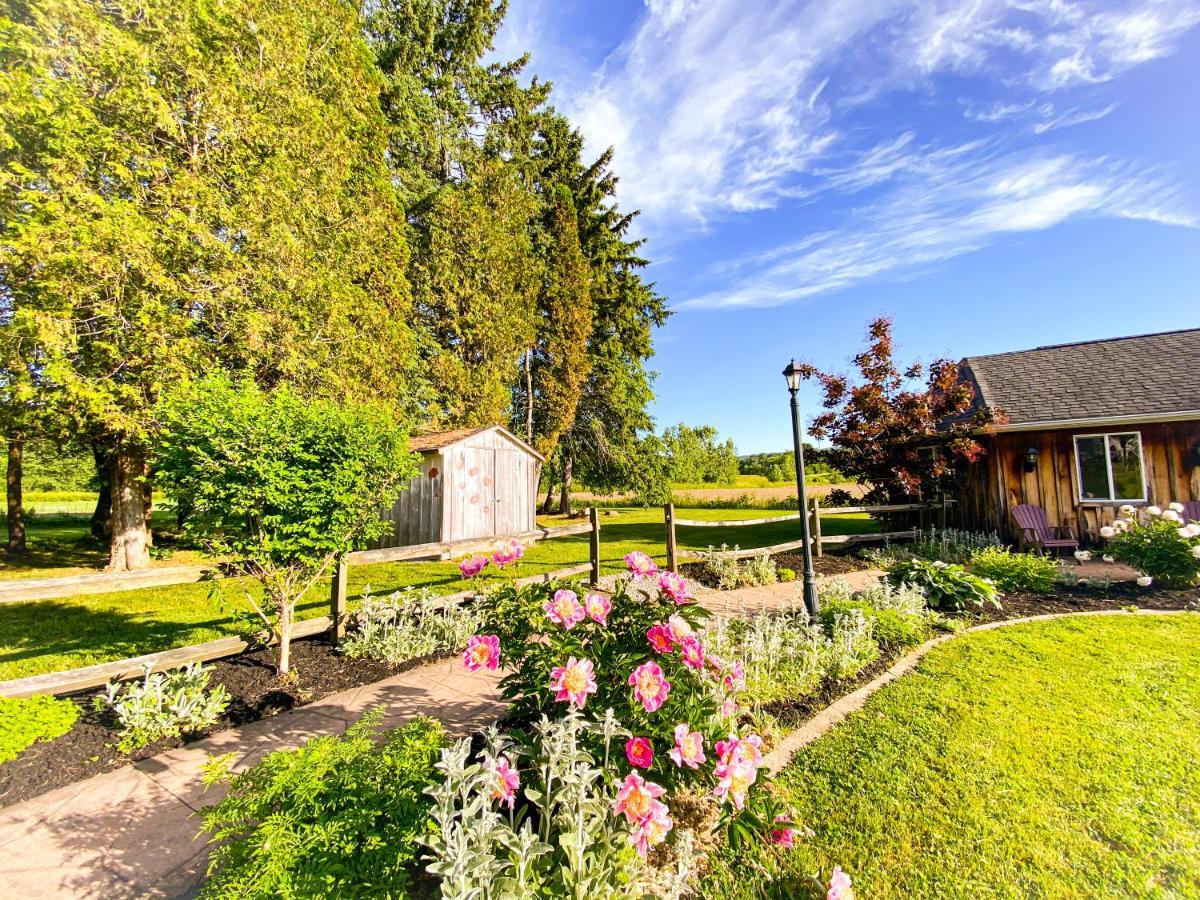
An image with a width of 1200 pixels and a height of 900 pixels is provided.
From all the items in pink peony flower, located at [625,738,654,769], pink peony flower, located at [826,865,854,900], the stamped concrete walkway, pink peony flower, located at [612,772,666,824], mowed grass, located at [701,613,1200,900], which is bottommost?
mowed grass, located at [701,613,1200,900]

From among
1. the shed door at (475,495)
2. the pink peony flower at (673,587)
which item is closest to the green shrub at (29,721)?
the pink peony flower at (673,587)

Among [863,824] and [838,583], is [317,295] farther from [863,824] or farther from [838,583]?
[863,824]

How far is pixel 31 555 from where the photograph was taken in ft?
37.9

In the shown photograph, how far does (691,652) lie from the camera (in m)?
2.15

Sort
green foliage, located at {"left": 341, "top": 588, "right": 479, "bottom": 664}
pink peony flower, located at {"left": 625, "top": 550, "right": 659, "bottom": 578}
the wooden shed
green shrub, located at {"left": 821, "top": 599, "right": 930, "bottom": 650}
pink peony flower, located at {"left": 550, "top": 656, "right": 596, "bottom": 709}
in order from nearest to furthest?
1. pink peony flower, located at {"left": 550, "top": 656, "right": 596, "bottom": 709}
2. pink peony flower, located at {"left": 625, "top": 550, "right": 659, "bottom": 578}
3. green foliage, located at {"left": 341, "top": 588, "right": 479, "bottom": 664}
4. green shrub, located at {"left": 821, "top": 599, "right": 930, "bottom": 650}
5. the wooden shed

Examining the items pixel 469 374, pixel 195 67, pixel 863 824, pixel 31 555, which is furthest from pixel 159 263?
pixel 863 824

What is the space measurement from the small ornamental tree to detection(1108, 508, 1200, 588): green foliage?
10494mm

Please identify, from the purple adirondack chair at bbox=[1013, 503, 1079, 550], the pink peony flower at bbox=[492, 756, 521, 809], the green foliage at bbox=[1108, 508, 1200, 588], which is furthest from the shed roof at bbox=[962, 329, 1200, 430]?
the pink peony flower at bbox=[492, 756, 521, 809]

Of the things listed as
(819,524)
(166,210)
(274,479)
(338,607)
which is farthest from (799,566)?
(166,210)

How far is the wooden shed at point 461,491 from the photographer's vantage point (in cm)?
1255

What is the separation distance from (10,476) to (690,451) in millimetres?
39617

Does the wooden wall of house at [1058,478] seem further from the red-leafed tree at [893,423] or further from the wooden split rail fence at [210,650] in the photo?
the wooden split rail fence at [210,650]

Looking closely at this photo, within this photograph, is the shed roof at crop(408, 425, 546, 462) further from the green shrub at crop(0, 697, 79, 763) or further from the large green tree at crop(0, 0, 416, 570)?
the green shrub at crop(0, 697, 79, 763)

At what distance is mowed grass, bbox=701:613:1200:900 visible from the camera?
2156 millimetres
